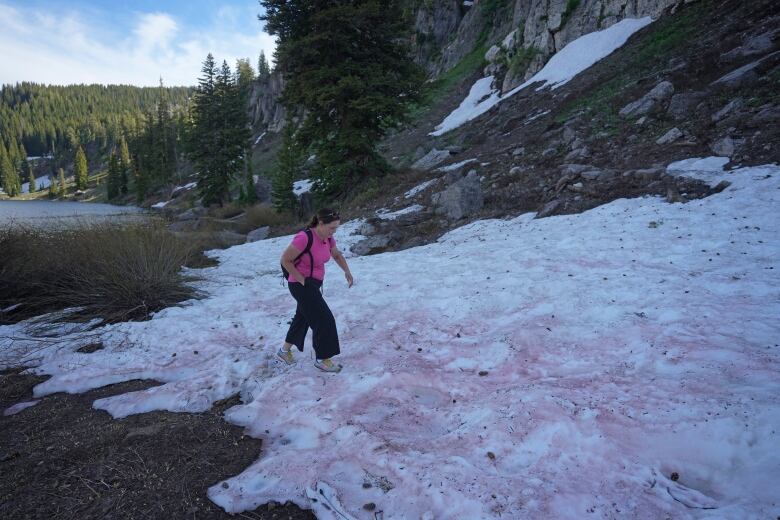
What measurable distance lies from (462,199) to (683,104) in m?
7.16

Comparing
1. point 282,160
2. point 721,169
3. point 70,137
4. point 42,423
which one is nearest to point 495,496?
point 42,423

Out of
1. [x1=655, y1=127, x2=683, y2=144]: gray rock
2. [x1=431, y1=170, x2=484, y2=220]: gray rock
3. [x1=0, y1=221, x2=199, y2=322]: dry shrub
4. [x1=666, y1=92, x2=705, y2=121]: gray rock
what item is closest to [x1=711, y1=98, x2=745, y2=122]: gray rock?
[x1=655, y1=127, x2=683, y2=144]: gray rock

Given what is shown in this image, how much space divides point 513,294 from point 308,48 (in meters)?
14.4

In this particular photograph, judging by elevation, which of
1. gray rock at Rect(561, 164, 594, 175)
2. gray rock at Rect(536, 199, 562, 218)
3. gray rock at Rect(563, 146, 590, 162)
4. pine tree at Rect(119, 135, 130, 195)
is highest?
pine tree at Rect(119, 135, 130, 195)

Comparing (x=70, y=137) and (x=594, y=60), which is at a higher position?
(x=70, y=137)

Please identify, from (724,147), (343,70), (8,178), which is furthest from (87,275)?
(8,178)

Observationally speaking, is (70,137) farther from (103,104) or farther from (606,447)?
(606,447)

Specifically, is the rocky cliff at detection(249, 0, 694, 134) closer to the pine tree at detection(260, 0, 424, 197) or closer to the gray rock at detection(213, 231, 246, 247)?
the pine tree at detection(260, 0, 424, 197)

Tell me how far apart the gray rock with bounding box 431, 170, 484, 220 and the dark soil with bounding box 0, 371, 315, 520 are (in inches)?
354

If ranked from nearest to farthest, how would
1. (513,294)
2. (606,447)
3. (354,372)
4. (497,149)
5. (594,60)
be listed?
1. (606,447)
2. (354,372)
3. (513,294)
4. (497,149)
5. (594,60)

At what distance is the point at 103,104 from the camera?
630 feet

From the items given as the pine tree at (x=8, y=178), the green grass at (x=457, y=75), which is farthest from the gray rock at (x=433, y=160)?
the pine tree at (x=8, y=178)

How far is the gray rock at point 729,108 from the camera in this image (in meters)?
10.4

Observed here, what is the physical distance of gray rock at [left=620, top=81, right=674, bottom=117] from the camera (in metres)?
13.0
